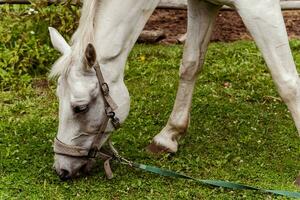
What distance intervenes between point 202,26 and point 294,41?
2147mm

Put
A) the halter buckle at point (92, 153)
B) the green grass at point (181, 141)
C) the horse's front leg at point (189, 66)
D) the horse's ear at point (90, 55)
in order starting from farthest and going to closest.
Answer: the horse's front leg at point (189, 66) → the green grass at point (181, 141) → the halter buckle at point (92, 153) → the horse's ear at point (90, 55)

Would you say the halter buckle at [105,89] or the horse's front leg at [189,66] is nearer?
the halter buckle at [105,89]

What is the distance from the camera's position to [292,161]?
12.6 ft

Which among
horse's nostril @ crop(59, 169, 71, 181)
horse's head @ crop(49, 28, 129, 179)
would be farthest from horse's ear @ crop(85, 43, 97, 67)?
horse's nostril @ crop(59, 169, 71, 181)

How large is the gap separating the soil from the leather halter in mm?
2807

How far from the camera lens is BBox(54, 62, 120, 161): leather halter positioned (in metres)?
3.33

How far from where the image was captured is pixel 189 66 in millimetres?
4078

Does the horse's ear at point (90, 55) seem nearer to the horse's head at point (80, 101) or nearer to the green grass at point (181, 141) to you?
the horse's head at point (80, 101)

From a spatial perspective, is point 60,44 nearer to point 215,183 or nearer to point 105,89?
point 105,89

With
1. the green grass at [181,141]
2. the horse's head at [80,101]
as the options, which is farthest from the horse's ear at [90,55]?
the green grass at [181,141]

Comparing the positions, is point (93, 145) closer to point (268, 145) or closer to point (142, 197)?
point (142, 197)

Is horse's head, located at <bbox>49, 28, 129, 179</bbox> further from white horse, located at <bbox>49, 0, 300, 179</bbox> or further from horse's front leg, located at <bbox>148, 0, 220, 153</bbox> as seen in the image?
horse's front leg, located at <bbox>148, 0, 220, 153</bbox>

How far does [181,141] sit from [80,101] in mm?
1001

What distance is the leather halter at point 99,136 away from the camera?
10.9ft
